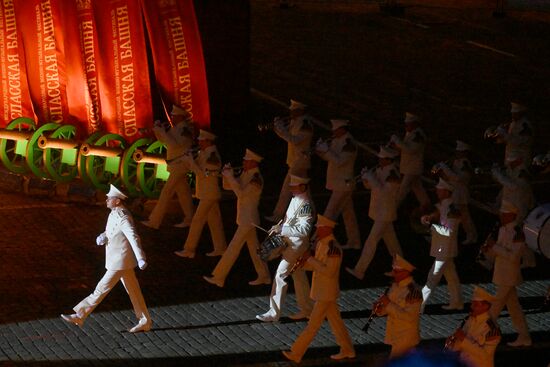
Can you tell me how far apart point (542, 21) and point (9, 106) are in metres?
20.9

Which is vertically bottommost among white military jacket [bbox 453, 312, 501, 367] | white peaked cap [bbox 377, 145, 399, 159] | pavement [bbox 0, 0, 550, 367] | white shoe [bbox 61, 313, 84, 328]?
pavement [bbox 0, 0, 550, 367]

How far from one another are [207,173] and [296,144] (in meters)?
2.23

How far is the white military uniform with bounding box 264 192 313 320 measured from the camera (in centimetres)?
1367

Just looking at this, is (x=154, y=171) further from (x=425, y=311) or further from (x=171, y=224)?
(x=425, y=311)

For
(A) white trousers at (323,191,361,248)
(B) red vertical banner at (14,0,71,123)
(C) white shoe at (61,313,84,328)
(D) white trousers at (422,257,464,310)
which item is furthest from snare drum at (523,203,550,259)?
(B) red vertical banner at (14,0,71,123)

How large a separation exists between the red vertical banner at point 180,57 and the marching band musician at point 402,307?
760 centimetres

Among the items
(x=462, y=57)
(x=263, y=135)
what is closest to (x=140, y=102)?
(x=263, y=135)

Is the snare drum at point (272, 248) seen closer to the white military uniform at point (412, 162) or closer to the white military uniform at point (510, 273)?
the white military uniform at point (510, 273)

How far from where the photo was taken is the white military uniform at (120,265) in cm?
1311

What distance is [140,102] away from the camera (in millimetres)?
18812

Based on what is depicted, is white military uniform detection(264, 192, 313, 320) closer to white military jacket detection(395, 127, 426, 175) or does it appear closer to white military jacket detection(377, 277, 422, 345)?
white military jacket detection(377, 277, 422, 345)

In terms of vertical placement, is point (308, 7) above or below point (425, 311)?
below

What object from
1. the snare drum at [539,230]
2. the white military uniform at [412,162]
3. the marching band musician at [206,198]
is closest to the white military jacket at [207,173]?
the marching band musician at [206,198]

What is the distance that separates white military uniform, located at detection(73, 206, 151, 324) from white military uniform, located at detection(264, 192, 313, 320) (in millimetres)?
1434
